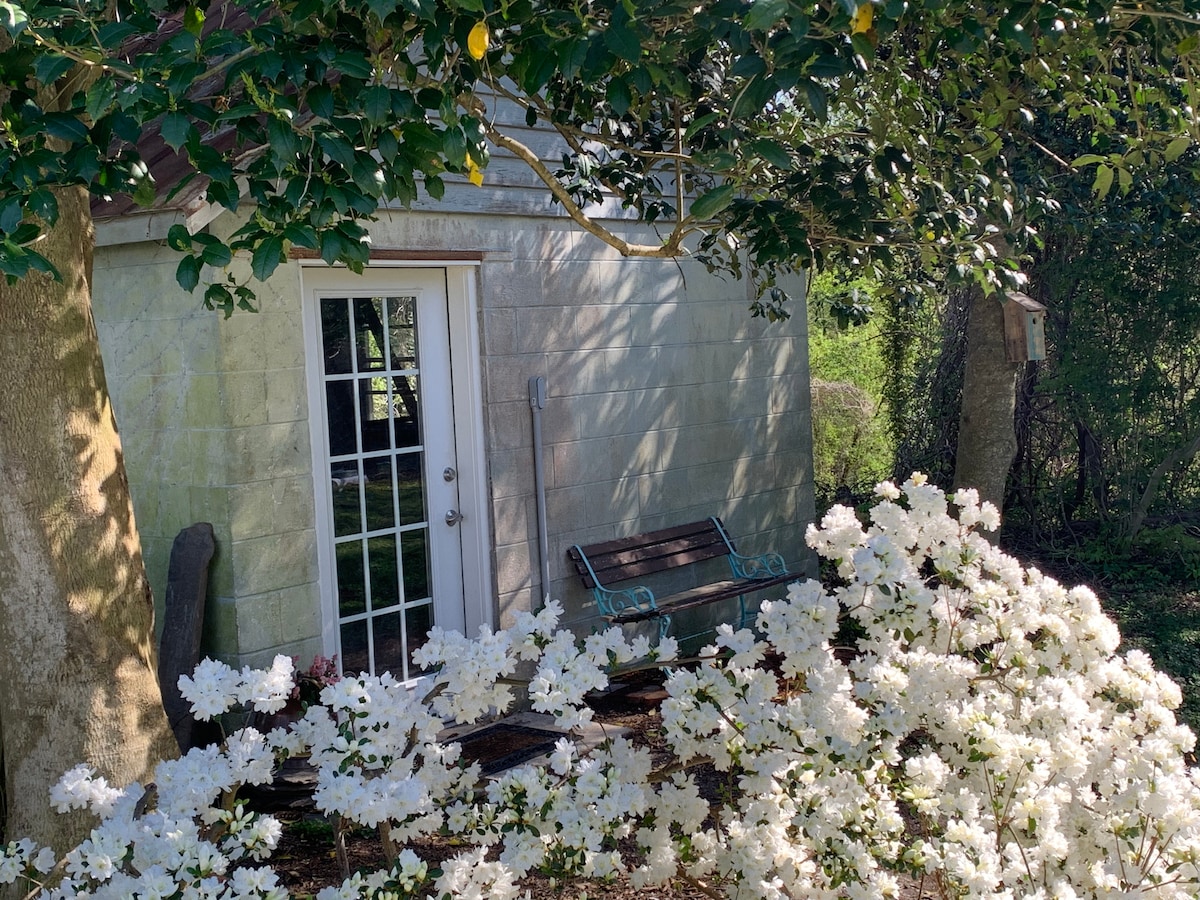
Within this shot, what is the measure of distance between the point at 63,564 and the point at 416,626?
2.72 meters

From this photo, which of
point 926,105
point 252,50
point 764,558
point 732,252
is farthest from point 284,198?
point 764,558

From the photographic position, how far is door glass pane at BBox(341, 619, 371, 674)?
20.2ft

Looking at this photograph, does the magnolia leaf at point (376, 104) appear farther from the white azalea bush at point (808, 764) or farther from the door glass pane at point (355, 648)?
the door glass pane at point (355, 648)

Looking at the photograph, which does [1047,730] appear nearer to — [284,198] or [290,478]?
[284,198]

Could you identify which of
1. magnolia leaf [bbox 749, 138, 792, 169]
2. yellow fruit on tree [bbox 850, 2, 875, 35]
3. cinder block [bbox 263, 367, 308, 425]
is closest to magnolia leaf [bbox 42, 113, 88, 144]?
magnolia leaf [bbox 749, 138, 792, 169]

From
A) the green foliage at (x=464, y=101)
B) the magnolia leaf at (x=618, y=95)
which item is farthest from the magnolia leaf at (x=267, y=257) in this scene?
the magnolia leaf at (x=618, y=95)

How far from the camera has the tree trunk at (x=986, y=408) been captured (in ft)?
26.5

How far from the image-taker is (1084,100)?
558 centimetres

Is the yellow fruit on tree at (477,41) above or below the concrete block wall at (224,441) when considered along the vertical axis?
above

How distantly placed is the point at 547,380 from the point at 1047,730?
4125mm

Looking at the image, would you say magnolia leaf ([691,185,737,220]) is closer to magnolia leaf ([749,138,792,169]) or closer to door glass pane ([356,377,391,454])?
magnolia leaf ([749,138,792,169])

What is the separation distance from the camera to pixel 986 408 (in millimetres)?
8133

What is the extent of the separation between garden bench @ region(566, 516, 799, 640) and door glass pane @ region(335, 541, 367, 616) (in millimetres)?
1293

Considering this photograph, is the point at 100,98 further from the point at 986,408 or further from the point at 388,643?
the point at 986,408
